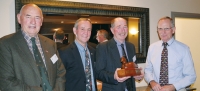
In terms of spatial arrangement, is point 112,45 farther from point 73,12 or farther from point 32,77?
Result: point 32,77

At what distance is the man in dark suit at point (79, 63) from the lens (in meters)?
2.11

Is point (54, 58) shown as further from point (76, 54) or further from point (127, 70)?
point (127, 70)

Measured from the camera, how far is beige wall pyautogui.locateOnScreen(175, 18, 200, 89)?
15.6 feet

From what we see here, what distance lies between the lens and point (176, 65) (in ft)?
7.73

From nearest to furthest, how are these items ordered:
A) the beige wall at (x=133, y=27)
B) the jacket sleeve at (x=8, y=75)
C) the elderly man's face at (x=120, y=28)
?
1. the jacket sleeve at (x=8, y=75)
2. the elderly man's face at (x=120, y=28)
3. the beige wall at (x=133, y=27)

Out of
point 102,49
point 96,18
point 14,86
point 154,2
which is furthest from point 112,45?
point 154,2

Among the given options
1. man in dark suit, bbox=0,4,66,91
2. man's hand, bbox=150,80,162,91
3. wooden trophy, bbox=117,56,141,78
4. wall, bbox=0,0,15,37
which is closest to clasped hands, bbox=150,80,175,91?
man's hand, bbox=150,80,162,91

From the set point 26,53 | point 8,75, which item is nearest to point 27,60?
point 26,53

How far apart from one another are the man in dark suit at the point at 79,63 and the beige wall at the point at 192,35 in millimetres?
3400

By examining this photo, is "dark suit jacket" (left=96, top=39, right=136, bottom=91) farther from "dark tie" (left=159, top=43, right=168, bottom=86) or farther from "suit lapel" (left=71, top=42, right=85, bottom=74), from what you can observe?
"dark tie" (left=159, top=43, right=168, bottom=86)

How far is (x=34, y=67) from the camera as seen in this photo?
1.70 metres

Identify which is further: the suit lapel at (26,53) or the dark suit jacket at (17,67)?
the suit lapel at (26,53)

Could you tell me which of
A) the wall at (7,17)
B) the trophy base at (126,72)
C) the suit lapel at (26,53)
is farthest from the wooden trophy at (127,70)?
the wall at (7,17)

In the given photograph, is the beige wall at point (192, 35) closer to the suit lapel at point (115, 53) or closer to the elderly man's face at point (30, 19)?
the suit lapel at point (115, 53)
